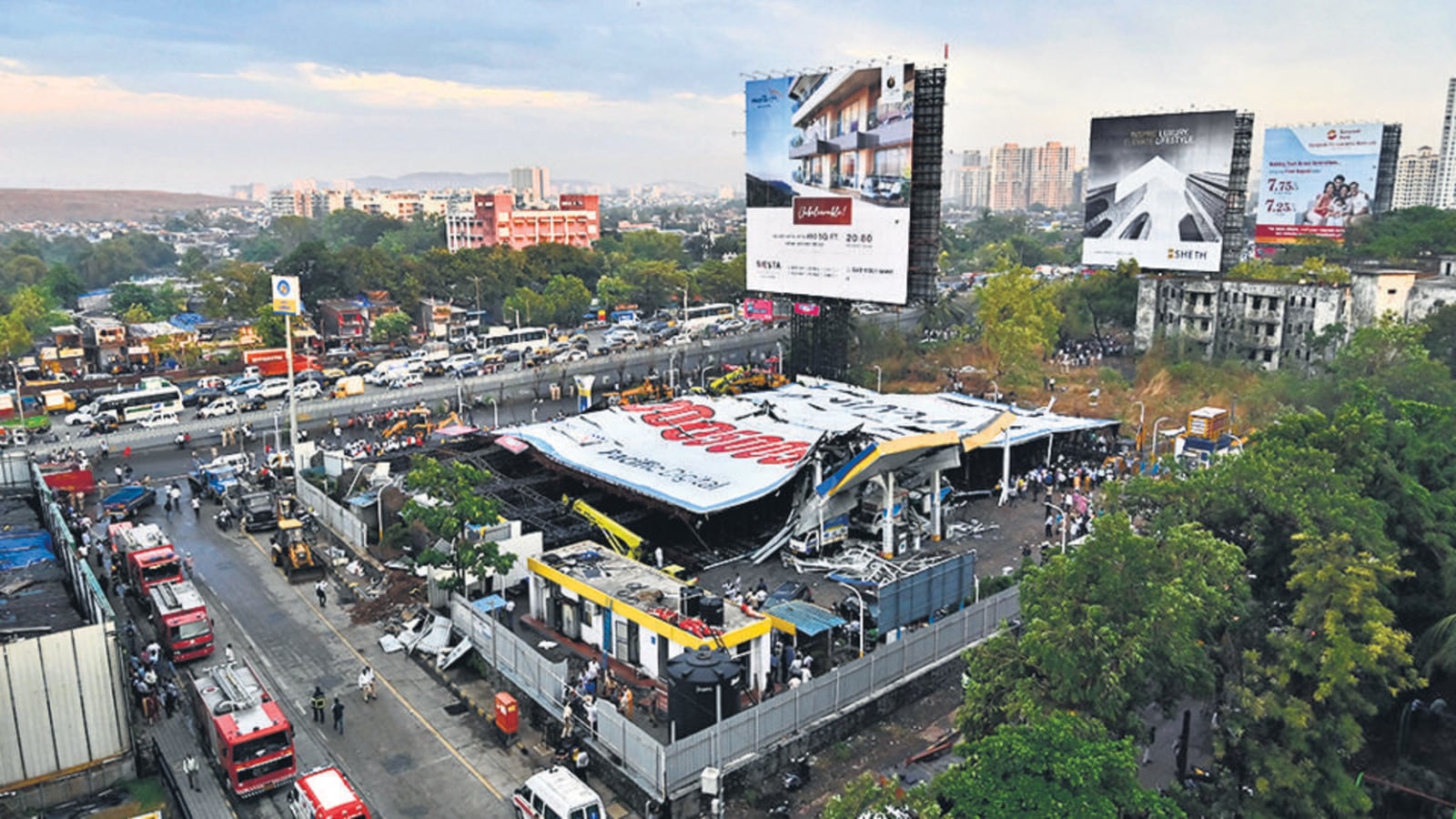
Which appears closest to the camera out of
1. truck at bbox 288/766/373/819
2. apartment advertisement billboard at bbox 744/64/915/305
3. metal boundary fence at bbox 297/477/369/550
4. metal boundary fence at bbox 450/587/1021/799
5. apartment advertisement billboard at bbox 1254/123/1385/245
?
truck at bbox 288/766/373/819

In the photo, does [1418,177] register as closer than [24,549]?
No

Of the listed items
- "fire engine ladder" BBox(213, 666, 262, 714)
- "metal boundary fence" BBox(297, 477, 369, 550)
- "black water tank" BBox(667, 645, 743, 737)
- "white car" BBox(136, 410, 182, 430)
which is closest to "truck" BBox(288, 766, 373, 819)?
"fire engine ladder" BBox(213, 666, 262, 714)

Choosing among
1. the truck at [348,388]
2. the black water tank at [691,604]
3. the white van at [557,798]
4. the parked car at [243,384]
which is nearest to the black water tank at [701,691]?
the black water tank at [691,604]

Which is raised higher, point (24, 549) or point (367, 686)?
point (24, 549)

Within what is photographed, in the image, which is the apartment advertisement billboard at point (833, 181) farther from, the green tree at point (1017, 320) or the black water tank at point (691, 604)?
the black water tank at point (691, 604)

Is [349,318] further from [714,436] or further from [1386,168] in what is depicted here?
[1386,168]

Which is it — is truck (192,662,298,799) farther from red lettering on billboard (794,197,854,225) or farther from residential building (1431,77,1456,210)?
residential building (1431,77,1456,210)

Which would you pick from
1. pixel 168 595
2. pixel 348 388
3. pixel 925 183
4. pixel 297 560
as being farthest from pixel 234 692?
pixel 348 388
